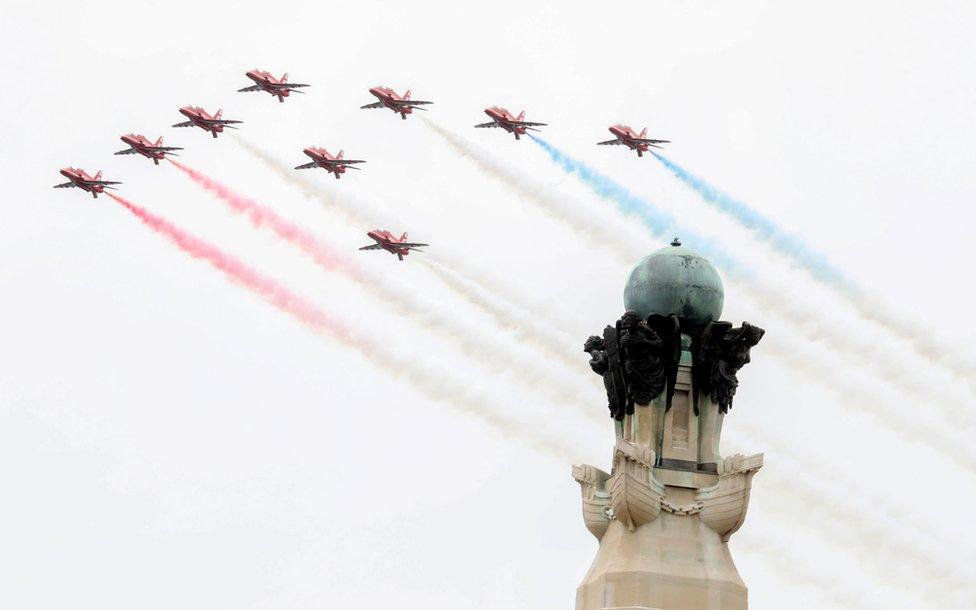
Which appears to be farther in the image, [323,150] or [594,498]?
[323,150]

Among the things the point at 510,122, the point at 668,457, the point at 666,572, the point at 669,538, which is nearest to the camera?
the point at 666,572

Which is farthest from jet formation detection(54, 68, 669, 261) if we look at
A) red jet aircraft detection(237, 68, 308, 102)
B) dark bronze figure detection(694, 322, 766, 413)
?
dark bronze figure detection(694, 322, 766, 413)

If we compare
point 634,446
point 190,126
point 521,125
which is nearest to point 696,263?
point 634,446

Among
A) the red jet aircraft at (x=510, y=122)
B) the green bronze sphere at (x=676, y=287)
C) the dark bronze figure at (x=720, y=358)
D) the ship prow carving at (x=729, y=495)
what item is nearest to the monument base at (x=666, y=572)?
the ship prow carving at (x=729, y=495)

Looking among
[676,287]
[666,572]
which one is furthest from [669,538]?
[676,287]

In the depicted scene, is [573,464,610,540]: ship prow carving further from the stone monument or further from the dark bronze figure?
the dark bronze figure

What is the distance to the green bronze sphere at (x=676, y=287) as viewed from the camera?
275ft

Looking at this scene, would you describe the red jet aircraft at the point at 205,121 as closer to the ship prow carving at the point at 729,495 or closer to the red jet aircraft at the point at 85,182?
the red jet aircraft at the point at 85,182

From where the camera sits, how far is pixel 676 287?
8362cm

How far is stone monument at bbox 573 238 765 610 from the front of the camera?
264 feet

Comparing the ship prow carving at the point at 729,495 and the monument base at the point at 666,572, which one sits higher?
the ship prow carving at the point at 729,495

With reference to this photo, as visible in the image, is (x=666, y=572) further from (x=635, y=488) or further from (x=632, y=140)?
(x=632, y=140)

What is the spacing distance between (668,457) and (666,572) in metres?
4.68

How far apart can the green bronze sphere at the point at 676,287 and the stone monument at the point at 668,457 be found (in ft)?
0.13
